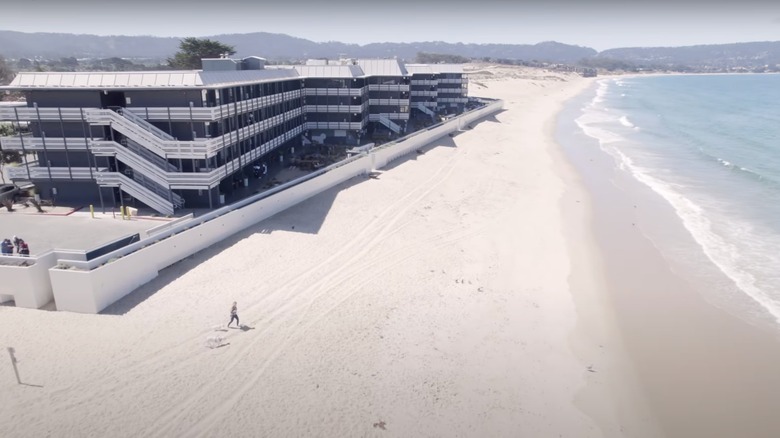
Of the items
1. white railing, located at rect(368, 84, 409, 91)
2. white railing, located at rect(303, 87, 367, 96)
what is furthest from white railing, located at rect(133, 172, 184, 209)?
white railing, located at rect(368, 84, 409, 91)

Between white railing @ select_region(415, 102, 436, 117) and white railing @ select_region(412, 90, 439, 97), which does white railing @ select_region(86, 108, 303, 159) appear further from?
white railing @ select_region(412, 90, 439, 97)

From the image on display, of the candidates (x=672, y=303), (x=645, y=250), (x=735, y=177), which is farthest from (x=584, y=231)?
(x=735, y=177)

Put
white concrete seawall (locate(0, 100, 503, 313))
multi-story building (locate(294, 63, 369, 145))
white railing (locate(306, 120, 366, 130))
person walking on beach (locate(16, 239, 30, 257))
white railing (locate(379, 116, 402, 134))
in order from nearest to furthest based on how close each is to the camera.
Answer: white concrete seawall (locate(0, 100, 503, 313))
person walking on beach (locate(16, 239, 30, 257))
multi-story building (locate(294, 63, 369, 145))
white railing (locate(306, 120, 366, 130))
white railing (locate(379, 116, 402, 134))

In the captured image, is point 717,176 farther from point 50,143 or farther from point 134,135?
point 50,143

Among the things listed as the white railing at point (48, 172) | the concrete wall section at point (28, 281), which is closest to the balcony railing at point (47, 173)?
the white railing at point (48, 172)

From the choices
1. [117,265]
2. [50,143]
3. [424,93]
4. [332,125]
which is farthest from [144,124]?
[424,93]

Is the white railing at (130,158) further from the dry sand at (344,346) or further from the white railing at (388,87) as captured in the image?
the white railing at (388,87)

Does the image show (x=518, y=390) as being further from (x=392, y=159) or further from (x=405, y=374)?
(x=392, y=159)

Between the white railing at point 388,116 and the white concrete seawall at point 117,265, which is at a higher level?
the white railing at point 388,116
